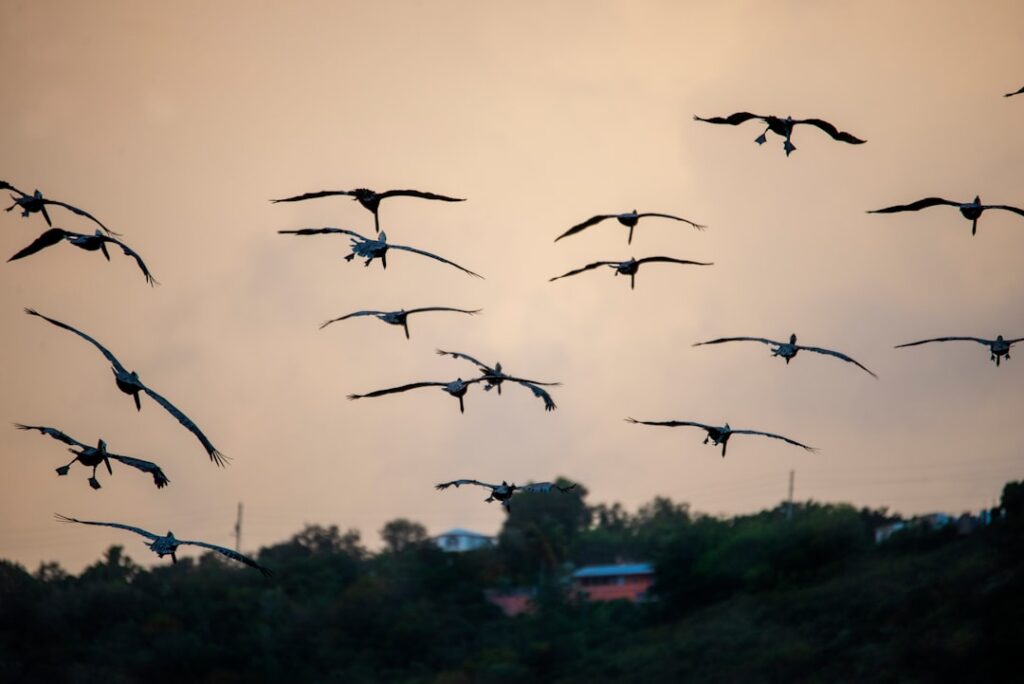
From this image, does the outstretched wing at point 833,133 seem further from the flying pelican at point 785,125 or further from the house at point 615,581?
the house at point 615,581

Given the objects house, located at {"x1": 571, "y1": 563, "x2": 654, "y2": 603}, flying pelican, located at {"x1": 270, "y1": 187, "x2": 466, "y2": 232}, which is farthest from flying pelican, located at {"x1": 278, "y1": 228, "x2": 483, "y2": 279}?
house, located at {"x1": 571, "y1": 563, "x2": 654, "y2": 603}

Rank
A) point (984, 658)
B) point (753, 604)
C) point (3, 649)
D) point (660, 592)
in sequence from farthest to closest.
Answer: point (660, 592) < point (753, 604) < point (3, 649) < point (984, 658)

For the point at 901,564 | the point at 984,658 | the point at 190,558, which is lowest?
the point at 984,658

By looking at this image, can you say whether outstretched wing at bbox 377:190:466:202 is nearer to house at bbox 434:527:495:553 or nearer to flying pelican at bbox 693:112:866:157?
flying pelican at bbox 693:112:866:157

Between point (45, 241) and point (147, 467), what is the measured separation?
4899 millimetres

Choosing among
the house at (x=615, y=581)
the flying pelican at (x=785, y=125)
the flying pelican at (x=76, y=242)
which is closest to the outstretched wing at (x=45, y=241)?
the flying pelican at (x=76, y=242)

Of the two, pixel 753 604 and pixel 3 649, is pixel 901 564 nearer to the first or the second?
pixel 753 604

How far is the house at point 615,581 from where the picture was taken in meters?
110

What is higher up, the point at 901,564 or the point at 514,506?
the point at 514,506

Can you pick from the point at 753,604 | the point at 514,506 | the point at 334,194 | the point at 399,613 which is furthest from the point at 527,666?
the point at 334,194

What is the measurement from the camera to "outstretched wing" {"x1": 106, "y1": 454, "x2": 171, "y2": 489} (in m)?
25.3

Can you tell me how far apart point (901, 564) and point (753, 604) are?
395 inches

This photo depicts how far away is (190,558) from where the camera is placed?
10281 cm

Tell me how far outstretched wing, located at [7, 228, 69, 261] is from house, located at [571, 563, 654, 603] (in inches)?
3304
